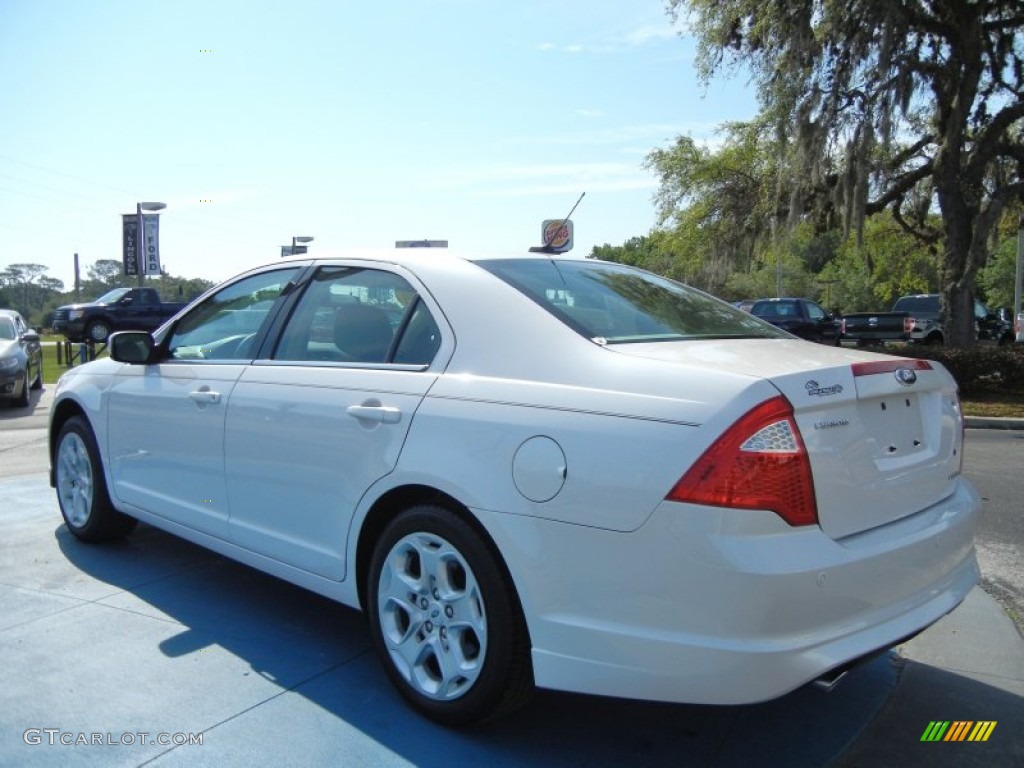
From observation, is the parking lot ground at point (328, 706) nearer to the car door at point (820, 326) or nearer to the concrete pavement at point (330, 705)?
the concrete pavement at point (330, 705)

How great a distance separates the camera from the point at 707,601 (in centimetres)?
224

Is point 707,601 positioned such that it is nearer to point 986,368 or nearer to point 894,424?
point 894,424

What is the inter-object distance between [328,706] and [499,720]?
65cm

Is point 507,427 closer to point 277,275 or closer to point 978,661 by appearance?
point 277,275

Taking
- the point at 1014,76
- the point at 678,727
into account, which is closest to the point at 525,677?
the point at 678,727

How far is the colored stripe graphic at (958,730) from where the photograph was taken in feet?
9.31

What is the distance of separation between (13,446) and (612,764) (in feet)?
28.3

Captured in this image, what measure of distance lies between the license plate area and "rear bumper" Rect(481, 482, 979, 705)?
9.6 inches

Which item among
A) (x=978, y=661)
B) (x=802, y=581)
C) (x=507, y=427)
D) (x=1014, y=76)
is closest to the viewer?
(x=802, y=581)

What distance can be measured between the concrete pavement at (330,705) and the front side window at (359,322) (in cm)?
126

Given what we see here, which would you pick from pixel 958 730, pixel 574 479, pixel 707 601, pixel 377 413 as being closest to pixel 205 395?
pixel 377 413

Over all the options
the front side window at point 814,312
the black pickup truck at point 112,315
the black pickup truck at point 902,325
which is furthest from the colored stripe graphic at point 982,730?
the black pickup truck at point 112,315

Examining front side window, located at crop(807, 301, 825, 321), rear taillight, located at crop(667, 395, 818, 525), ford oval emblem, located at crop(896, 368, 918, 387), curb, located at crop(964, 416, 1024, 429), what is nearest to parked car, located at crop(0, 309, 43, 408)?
rear taillight, located at crop(667, 395, 818, 525)

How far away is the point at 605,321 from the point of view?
301cm
